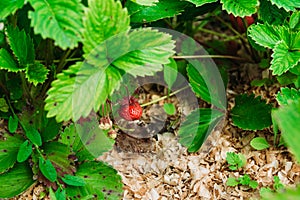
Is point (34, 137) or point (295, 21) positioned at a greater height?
point (295, 21)

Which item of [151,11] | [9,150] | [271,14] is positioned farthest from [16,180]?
[271,14]

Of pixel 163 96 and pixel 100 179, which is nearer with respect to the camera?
pixel 100 179

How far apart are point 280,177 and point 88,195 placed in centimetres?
51

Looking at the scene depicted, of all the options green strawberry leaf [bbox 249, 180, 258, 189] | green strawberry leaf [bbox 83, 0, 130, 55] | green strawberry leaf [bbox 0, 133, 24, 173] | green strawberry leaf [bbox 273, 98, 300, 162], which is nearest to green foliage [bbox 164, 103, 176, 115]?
green strawberry leaf [bbox 249, 180, 258, 189]

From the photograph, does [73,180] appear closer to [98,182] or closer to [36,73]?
[98,182]

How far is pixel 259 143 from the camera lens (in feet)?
4.76

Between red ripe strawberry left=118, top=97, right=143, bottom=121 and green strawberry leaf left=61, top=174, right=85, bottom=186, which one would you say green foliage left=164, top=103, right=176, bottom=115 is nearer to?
red ripe strawberry left=118, top=97, right=143, bottom=121

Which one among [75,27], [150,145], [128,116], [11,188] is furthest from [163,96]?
[75,27]

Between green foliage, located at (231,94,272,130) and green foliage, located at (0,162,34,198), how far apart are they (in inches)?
23.2

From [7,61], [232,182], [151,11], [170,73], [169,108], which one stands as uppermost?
[151,11]

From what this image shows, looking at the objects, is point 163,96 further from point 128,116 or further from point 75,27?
point 75,27

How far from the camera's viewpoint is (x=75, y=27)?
95 centimetres

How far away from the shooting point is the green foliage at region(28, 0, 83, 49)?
93 centimetres

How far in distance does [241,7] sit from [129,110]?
1.26 ft
